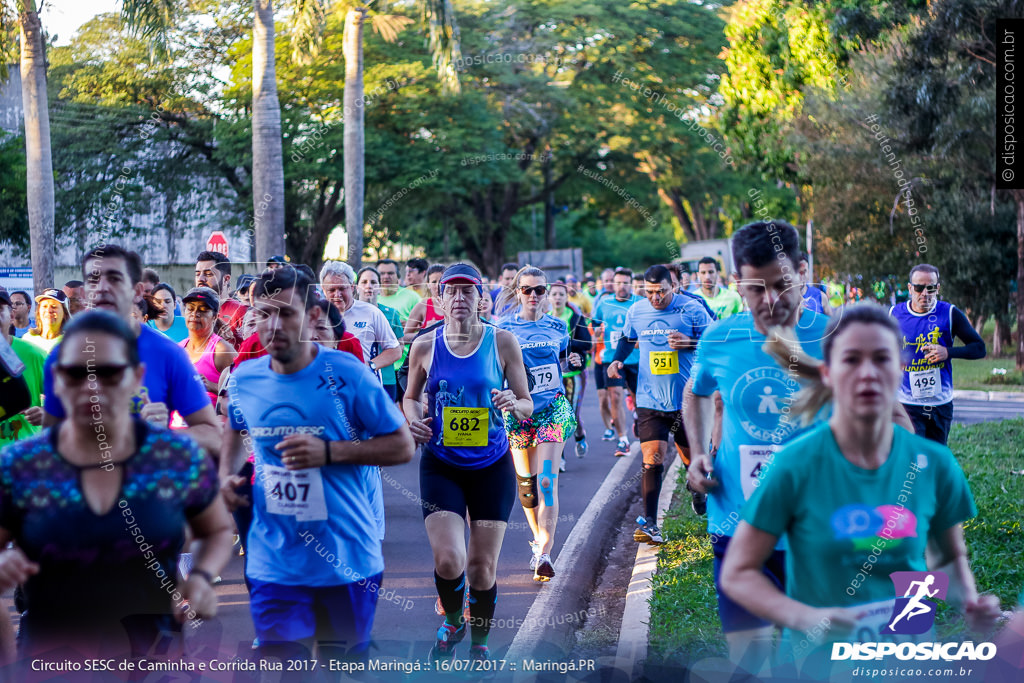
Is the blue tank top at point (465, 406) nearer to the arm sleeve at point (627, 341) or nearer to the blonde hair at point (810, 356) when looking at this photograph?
the blonde hair at point (810, 356)

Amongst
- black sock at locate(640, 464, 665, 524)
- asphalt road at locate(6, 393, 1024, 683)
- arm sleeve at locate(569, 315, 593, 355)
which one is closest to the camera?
asphalt road at locate(6, 393, 1024, 683)

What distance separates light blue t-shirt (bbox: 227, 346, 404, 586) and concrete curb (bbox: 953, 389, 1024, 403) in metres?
16.0

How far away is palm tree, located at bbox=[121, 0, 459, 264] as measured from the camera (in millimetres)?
14734

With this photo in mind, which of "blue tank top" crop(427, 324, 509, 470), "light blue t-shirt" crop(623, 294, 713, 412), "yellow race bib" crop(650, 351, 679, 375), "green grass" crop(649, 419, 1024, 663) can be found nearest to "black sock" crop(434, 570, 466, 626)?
"blue tank top" crop(427, 324, 509, 470)

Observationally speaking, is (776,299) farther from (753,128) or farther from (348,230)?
(753,128)

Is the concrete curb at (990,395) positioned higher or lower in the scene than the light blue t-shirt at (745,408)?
lower

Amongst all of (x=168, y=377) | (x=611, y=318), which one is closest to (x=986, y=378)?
(x=611, y=318)

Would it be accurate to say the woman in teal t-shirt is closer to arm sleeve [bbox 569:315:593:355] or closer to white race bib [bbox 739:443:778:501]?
white race bib [bbox 739:443:778:501]

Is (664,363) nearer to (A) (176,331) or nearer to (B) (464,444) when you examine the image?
(B) (464,444)

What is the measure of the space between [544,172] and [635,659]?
3309cm

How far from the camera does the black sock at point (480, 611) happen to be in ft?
17.1

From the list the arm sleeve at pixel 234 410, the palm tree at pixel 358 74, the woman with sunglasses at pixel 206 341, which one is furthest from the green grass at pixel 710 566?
the palm tree at pixel 358 74

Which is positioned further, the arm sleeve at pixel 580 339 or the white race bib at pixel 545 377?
the arm sleeve at pixel 580 339

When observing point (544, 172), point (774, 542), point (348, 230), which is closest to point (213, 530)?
point (774, 542)
